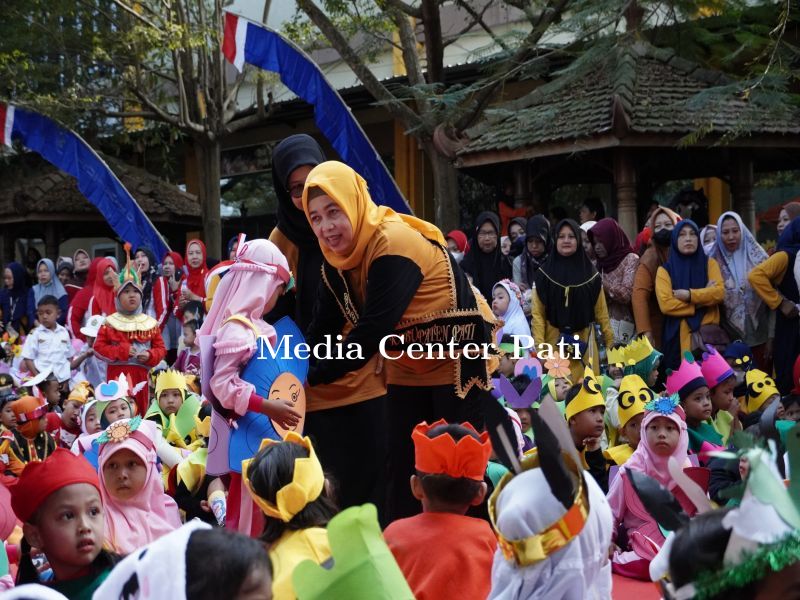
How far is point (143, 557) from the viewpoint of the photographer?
1.83 metres

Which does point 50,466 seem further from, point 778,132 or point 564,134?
point 778,132

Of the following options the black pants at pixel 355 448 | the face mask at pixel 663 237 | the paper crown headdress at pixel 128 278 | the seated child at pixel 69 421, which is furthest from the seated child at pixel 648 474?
the paper crown headdress at pixel 128 278

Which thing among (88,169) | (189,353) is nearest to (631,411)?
(189,353)

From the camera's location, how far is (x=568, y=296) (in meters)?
8.06

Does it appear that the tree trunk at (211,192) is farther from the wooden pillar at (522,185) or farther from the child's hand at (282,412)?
the child's hand at (282,412)

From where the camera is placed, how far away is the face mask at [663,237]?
8297 mm

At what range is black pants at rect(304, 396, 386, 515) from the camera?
→ 4.48m

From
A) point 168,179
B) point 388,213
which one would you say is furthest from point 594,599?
point 168,179

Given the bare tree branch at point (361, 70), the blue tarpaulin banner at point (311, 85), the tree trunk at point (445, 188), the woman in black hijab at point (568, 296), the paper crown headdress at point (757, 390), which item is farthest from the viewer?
the tree trunk at point (445, 188)

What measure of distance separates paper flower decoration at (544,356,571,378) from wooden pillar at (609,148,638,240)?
3.75 m

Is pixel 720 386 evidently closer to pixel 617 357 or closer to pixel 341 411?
pixel 617 357

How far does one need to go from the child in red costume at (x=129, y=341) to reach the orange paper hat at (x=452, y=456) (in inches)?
236

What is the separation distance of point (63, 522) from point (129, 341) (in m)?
6.09

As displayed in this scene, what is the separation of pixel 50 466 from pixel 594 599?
1649mm
